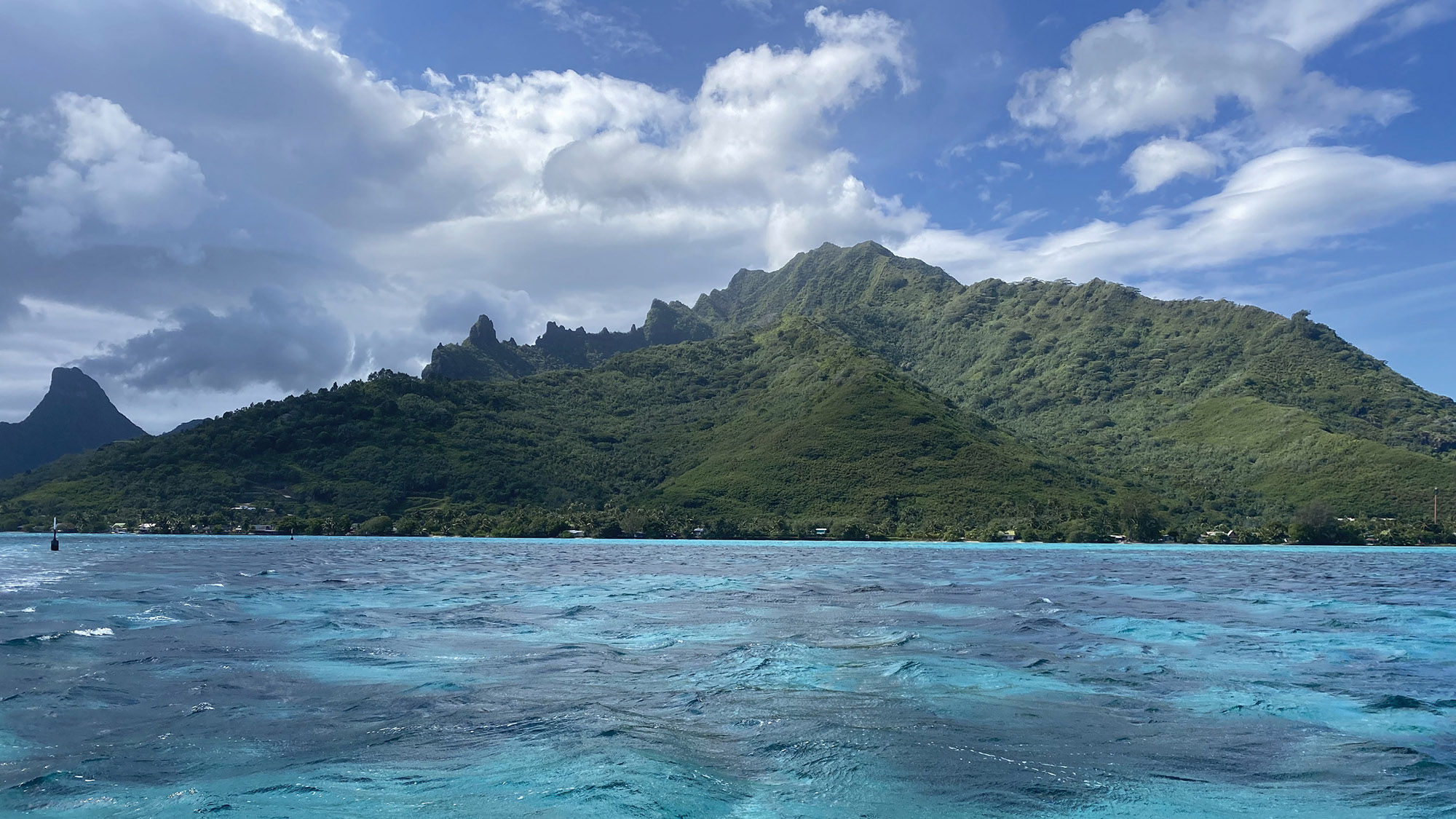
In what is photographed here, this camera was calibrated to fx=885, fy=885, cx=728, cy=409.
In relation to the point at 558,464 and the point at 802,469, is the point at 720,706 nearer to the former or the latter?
the point at 802,469

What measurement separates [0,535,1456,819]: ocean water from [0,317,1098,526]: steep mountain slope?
101317 mm

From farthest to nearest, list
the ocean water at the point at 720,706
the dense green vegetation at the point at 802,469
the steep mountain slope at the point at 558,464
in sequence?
the steep mountain slope at the point at 558,464
the dense green vegetation at the point at 802,469
the ocean water at the point at 720,706

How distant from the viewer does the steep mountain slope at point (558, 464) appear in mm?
131500

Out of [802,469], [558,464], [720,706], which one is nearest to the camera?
[720,706]

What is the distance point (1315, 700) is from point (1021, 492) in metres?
124

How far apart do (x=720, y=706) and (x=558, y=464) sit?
155551 mm

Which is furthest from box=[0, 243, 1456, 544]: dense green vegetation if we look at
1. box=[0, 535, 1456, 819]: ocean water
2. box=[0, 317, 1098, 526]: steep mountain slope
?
box=[0, 535, 1456, 819]: ocean water

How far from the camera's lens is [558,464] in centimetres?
16712

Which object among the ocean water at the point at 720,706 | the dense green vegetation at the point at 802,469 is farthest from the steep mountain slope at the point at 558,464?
the ocean water at the point at 720,706

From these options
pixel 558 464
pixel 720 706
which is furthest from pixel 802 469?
pixel 720 706

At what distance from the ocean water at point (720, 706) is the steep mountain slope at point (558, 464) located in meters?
101

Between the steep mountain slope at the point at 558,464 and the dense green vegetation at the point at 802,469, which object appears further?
the steep mountain slope at the point at 558,464

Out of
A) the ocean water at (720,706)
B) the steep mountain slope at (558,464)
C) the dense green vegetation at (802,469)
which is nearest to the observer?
the ocean water at (720,706)

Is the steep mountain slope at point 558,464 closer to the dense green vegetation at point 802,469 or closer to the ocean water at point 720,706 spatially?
the dense green vegetation at point 802,469
